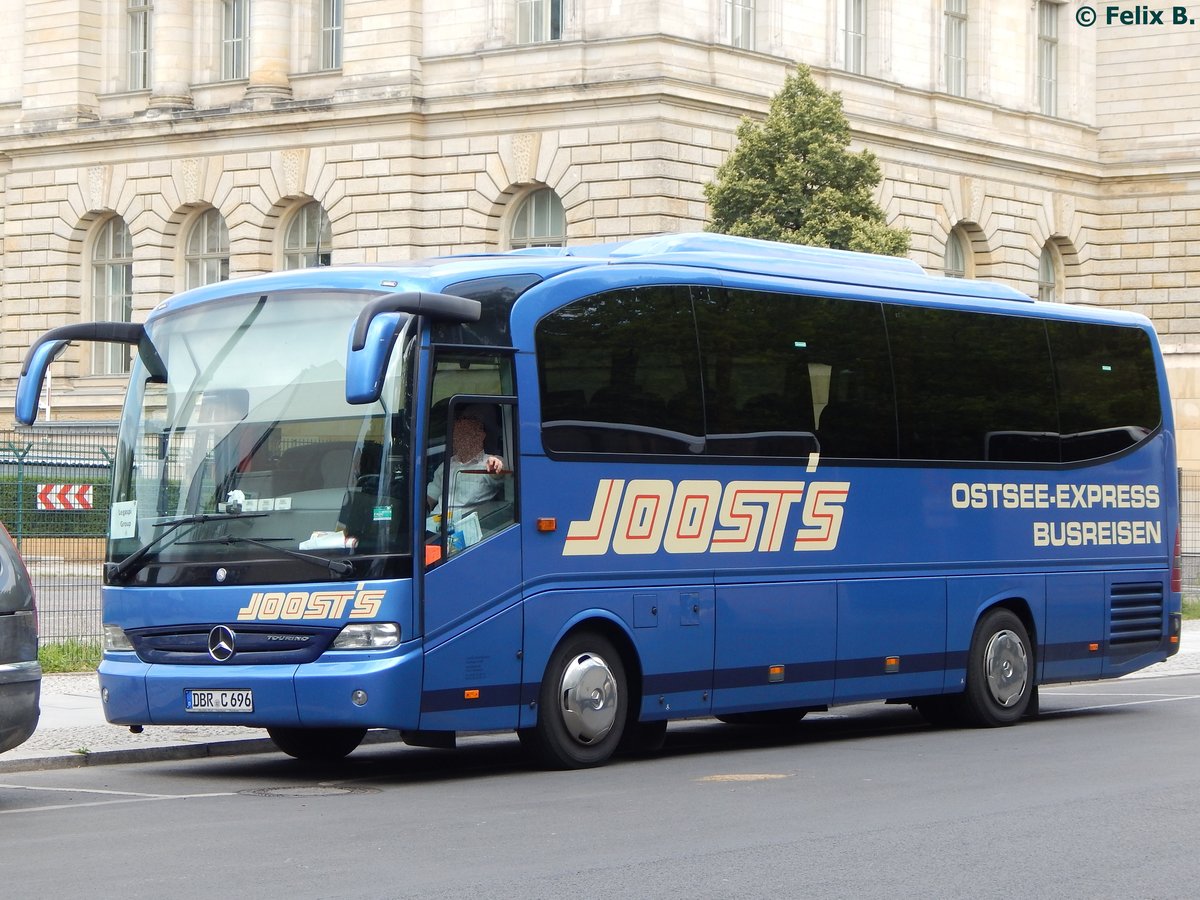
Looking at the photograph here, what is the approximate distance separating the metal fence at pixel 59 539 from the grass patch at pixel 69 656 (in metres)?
0.02

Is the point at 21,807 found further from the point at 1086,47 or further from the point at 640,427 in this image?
the point at 1086,47

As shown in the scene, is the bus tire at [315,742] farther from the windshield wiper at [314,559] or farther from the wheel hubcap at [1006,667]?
the wheel hubcap at [1006,667]

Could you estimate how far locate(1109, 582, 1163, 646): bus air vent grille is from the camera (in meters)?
17.7

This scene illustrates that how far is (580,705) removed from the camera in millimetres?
13281

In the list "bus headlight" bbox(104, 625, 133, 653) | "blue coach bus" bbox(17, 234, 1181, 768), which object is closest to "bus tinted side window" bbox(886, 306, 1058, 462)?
"blue coach bus" bbox(17, 234, 1181, 768)

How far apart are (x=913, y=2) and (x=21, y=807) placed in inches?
1483

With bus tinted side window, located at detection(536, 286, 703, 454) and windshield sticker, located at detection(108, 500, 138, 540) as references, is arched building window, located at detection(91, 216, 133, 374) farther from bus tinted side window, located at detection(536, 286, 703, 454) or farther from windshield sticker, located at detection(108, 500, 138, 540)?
bus tinted side window, located at detection(536, 286, 703, 454)

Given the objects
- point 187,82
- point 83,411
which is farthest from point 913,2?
point 83,411

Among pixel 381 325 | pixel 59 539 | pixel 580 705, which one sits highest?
pixel 381 325

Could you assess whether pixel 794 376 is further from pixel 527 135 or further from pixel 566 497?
pixel 527 135

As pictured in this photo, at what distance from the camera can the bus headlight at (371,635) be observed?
1229 centimetres

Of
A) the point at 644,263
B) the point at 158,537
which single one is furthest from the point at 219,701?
the point at 644,263

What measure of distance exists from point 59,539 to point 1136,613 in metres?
10.2

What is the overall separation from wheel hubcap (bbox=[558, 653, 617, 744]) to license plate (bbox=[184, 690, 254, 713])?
1950 mm
